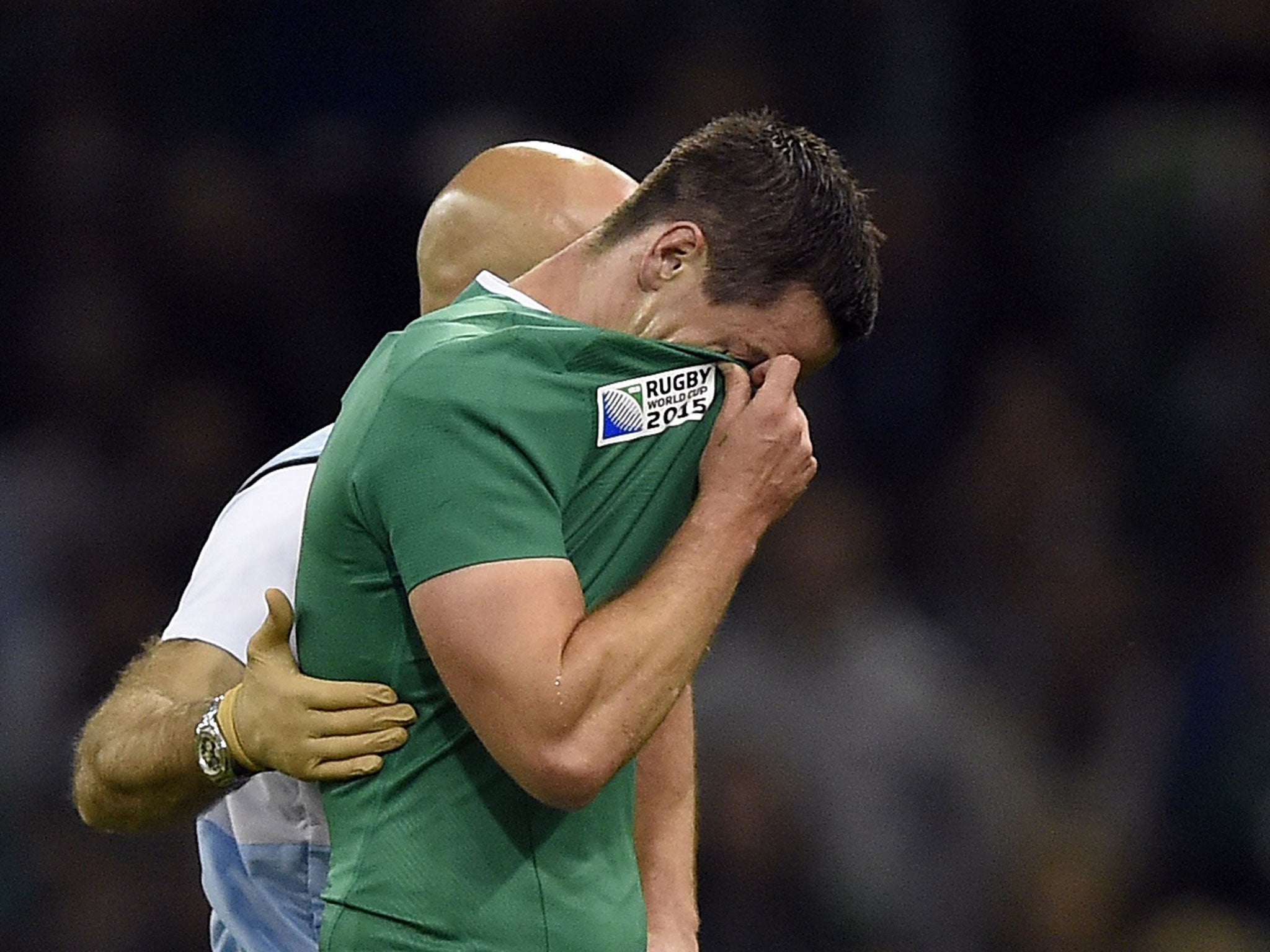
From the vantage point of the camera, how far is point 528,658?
125 centimetres

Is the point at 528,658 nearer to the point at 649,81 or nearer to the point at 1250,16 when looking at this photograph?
the point at 649,81

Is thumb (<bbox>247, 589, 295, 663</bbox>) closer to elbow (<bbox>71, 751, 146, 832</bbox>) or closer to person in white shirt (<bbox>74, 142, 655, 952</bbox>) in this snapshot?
person in white shirt (<bbox>74, 142, 655, 952</bbox>)

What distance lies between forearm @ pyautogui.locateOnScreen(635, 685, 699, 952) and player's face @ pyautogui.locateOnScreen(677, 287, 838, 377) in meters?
0.41

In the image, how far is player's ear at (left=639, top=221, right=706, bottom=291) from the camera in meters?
1.46

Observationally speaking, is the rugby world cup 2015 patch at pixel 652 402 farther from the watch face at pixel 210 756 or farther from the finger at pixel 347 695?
the watch face at pixel 210 756

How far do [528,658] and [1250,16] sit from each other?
382 cm

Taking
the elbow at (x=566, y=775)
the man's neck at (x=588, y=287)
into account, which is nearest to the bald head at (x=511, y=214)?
the man's neck at (x=588, y=287)

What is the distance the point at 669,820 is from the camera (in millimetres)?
1810

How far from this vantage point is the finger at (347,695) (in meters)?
1.37

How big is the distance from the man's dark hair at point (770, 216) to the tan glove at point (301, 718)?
0.41m

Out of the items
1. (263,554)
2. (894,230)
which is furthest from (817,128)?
(263,554)

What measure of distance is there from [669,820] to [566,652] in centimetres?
59

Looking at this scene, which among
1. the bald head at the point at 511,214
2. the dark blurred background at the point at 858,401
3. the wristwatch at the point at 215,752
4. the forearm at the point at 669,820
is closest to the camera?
the wristwatch at the point at 215,752

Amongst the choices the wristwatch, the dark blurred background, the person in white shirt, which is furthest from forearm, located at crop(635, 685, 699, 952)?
the dark blurred background
